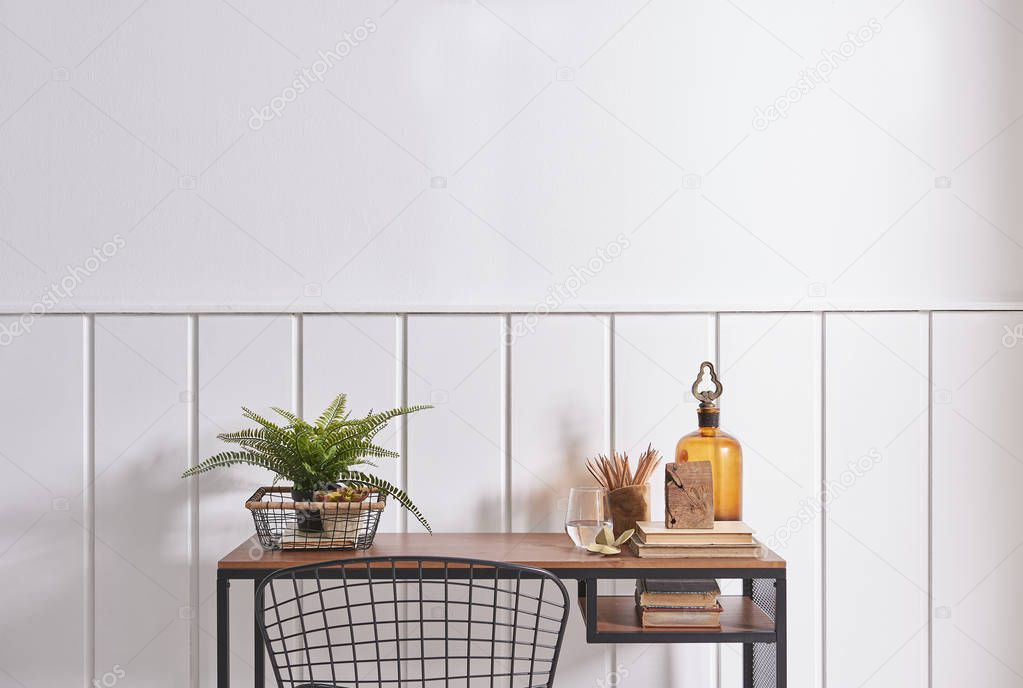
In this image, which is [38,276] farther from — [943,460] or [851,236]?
[943,460]

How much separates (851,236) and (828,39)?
1.47ft

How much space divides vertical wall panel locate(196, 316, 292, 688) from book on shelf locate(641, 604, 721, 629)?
87 cm

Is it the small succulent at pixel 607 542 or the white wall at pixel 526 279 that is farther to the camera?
the white wall at pixel 526 279

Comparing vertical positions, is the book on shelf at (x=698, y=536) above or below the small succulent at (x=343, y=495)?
below

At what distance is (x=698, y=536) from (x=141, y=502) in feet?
3.91

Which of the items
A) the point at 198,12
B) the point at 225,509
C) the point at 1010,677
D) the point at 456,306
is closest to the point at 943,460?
the point at 1010,677

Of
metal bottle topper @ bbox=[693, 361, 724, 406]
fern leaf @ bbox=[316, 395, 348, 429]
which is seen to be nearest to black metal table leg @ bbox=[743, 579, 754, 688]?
metal bottle topper @ bbox=[693, 361, 724, 406]

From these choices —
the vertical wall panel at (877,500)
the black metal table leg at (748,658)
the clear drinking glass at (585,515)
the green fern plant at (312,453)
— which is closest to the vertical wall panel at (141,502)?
the green fern plant at (312,453)

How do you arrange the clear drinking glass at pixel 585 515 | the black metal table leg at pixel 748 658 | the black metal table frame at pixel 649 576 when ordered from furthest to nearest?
the black metal table leg at pixel 748 658, the clear drinking glass at pixel 585 515, the black metal table frame at pixel 649 576

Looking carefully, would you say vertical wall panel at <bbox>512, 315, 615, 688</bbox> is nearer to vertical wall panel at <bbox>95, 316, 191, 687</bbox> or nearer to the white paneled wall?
the white paneled wall

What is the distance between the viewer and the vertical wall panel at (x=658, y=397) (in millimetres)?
1873

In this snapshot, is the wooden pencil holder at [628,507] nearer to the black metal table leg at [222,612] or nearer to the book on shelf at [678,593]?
the book on shelf at [678,593]

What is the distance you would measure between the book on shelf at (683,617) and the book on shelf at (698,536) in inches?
4.8

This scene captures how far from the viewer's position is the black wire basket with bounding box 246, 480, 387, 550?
1584mm
